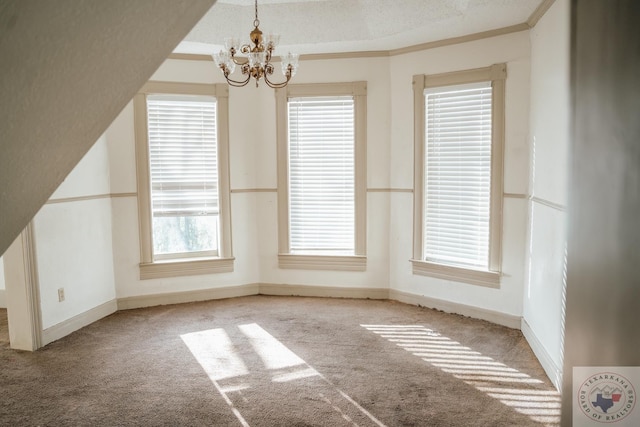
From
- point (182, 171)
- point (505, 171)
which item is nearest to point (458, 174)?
point (505, 171)

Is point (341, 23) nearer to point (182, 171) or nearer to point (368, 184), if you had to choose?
point (368, 184)

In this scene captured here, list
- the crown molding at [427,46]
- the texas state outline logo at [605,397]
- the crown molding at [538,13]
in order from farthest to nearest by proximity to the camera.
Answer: the crown molding at [427,46], the crown molding at [538,13], the texas state outline logo at [605,397]

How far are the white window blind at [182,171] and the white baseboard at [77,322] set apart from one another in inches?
30.3

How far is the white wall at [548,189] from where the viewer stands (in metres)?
3.18

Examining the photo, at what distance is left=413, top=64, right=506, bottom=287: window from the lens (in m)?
4.44

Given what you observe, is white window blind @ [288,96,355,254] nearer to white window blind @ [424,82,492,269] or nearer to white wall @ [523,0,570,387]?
white window blind @ [424,82,492,269]

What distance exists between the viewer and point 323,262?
216 inches

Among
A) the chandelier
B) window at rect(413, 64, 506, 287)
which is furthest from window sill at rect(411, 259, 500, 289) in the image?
the chandelier

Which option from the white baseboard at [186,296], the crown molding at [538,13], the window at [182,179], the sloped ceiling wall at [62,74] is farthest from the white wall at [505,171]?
the sloped ceiling wall at [62,74]

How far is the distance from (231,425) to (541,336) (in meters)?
2.40

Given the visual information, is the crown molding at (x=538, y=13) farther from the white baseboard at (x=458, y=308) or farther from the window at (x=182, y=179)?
the window at (x=182, y=179)

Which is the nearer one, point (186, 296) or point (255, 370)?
point (255, 370)

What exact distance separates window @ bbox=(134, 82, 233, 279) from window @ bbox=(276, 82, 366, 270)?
0.68 metres

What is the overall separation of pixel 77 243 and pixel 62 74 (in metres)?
4.25
